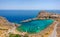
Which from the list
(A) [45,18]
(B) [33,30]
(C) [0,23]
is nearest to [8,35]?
(B) [33,30]

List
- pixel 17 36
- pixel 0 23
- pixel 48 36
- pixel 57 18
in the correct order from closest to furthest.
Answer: pixel 17 36 → pixel 48 36 → pixel 0 23 → pixel 57 18

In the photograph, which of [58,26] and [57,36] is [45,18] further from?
[57,36]

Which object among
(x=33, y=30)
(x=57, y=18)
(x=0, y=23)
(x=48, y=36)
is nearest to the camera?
(x=48, y=36)

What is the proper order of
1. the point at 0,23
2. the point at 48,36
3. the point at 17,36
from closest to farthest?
1. the point at 17,36
2. the point at 48,36
3. the point at 0,23

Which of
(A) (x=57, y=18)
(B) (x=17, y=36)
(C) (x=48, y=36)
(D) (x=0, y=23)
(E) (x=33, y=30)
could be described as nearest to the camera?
(B) (x=17, y=36)

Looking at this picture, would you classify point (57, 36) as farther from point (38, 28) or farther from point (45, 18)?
point (45, 18)

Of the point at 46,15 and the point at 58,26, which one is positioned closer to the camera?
the point at 58,26

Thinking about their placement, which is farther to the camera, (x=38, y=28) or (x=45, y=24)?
(x=45, y=24)

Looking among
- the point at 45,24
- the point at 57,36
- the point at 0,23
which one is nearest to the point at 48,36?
the point at 57,36
